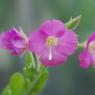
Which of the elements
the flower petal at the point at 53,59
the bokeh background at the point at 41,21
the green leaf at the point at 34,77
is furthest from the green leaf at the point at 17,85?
the bokeh background at the point at 41,21

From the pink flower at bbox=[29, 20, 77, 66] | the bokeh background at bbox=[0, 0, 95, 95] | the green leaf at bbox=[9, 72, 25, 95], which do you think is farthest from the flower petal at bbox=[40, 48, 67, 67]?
the bokeh background at bbox=[0, 0, 95, 95]

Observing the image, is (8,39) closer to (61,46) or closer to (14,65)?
(61,46)

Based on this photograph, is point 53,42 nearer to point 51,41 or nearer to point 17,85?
point 51,41

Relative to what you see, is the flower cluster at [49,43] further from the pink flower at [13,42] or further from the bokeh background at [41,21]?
the bokeh background at [41,21]

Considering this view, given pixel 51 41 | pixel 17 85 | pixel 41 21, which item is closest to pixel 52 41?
pixel 51 41

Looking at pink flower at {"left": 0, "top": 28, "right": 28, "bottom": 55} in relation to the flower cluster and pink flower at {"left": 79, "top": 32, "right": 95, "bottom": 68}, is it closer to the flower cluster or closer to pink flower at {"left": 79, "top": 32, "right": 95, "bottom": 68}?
the flower cluster

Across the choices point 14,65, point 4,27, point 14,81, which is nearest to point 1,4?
point 4,27
